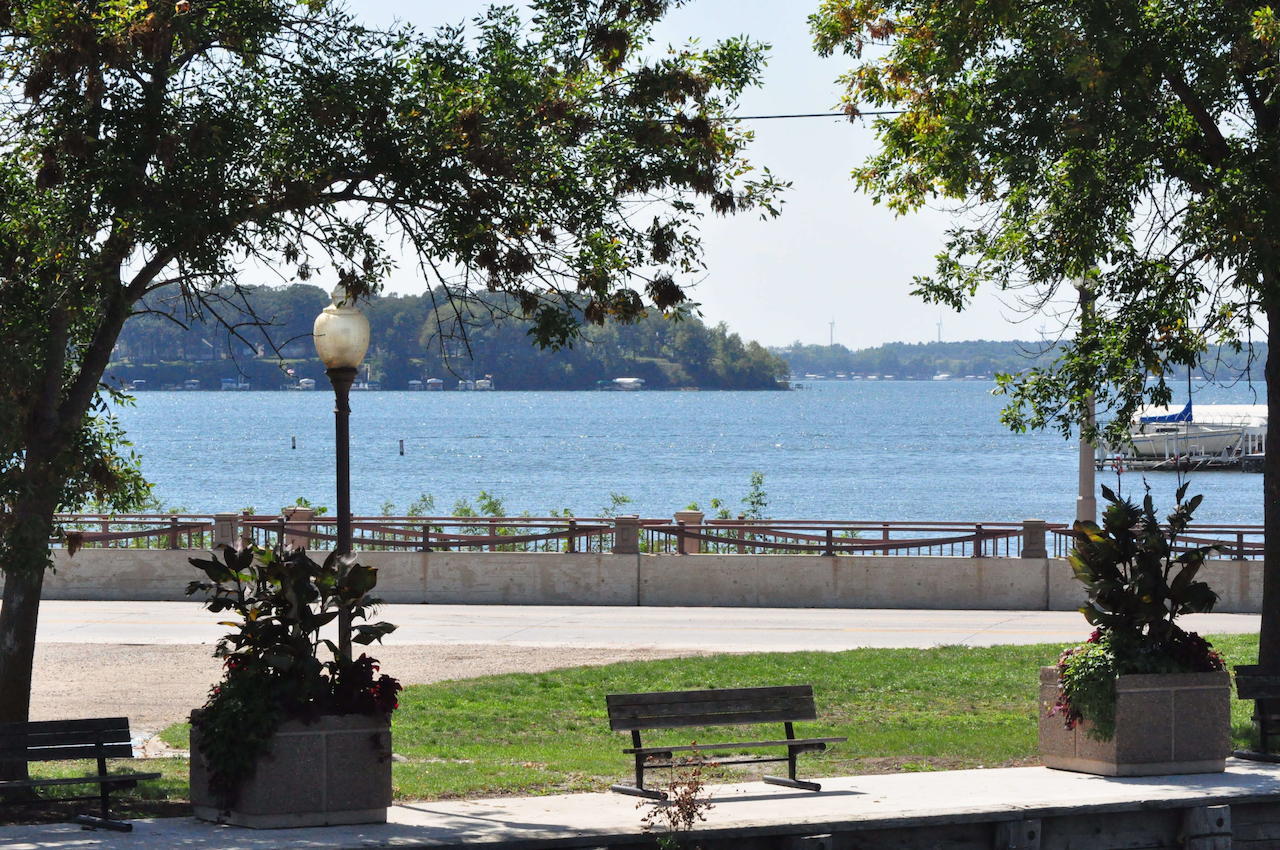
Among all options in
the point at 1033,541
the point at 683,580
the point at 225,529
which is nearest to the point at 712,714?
the point at 683,580

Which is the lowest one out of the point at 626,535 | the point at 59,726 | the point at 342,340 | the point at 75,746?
the point at 75,746

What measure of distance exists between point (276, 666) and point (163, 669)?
945cm

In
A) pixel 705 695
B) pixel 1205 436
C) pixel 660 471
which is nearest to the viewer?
pixel 705 695

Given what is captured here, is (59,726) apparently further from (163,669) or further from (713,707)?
(163,669)

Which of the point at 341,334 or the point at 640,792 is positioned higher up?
the point at 341,334

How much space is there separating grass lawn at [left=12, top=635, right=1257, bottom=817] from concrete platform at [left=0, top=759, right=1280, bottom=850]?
864mm

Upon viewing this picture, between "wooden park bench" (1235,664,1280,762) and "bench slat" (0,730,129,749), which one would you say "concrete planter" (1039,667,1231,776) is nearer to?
"wooden park bench" (1235,664,1280,762)

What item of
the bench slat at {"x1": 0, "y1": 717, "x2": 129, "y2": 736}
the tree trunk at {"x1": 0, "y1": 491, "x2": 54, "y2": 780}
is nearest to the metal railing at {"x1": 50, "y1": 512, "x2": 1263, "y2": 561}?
→ the tree trunk at {"x1": 0, "y1": 491, "x2": 54, "y2": 780}

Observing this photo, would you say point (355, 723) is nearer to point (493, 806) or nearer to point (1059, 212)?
point (493, 806)

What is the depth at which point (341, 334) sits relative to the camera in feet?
45.3

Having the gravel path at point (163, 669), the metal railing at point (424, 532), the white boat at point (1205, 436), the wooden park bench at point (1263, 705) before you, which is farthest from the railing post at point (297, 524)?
the white boat at point (1205, 436)

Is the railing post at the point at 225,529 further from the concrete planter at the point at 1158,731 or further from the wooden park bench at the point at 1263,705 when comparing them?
the wooden park bench at the point at 1263,705

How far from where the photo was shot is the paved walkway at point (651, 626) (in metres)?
21.2

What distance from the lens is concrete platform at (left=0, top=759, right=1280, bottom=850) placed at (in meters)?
9.41
